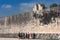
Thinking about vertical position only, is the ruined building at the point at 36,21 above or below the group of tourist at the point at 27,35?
above

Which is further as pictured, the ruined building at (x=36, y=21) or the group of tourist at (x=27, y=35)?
the ruined building at (x=36, y=21)

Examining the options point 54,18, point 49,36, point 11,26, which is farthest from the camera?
point 11,26

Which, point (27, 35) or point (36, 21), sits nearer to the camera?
point (27, 35)

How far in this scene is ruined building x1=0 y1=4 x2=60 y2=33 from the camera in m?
29.3

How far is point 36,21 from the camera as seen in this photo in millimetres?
30250

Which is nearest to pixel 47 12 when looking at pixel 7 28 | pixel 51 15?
pixel 51 15

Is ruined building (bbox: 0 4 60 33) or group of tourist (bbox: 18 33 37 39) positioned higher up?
ruined building (bbox: 0 4 60 33)

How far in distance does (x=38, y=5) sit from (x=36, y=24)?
9.75 ft

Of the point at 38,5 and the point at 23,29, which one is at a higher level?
Answer: the point at 38,5

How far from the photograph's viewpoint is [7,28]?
106ft

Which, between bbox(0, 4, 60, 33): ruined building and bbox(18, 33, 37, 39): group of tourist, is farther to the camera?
bbox(0, 4, 60, 33): ruined building

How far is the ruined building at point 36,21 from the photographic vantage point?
29.3 m

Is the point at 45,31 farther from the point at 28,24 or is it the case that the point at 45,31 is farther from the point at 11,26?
the point at 11,26

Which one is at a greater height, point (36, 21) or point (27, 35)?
point (36, 21)
